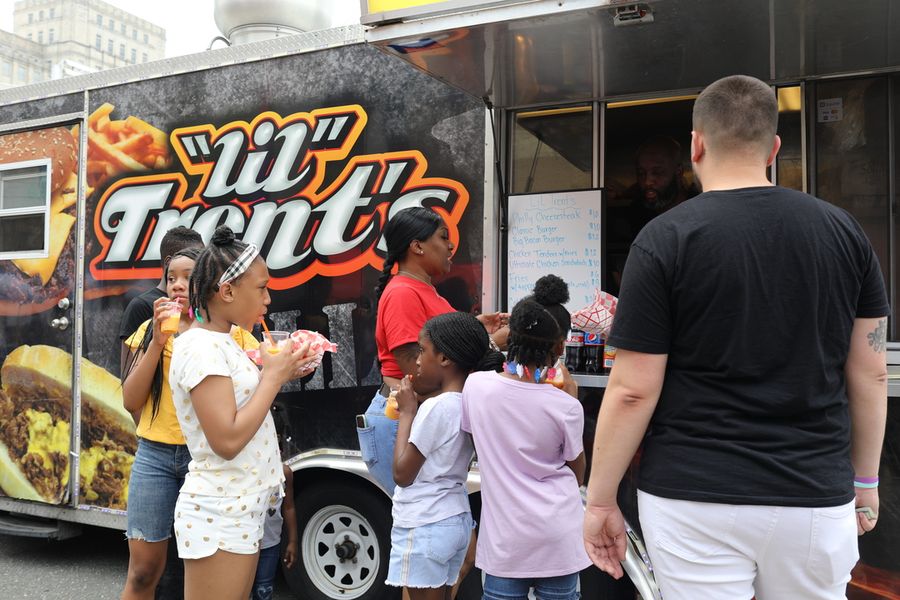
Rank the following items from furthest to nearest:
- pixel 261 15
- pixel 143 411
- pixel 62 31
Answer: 1. pixel 62 31
2. pixel 261 15
3. pixel 143 411

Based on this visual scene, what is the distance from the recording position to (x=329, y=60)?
4.41 m

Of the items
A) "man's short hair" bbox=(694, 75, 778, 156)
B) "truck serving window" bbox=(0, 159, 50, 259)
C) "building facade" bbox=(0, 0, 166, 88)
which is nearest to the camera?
"man's short hair" bbox=(694, 75, 778, 156)

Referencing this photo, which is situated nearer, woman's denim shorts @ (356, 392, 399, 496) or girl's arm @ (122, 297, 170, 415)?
girl's arm @ (122, 297, 170, 415)

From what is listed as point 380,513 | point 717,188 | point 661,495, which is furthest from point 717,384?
point 380,513

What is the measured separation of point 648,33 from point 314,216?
78.4 inches

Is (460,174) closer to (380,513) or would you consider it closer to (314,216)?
(314,216)

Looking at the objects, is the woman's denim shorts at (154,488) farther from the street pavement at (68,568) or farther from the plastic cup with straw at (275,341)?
the street pavement at (68,568)

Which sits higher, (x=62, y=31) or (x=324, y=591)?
(x=62, y=31)

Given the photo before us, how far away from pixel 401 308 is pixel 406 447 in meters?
0.64

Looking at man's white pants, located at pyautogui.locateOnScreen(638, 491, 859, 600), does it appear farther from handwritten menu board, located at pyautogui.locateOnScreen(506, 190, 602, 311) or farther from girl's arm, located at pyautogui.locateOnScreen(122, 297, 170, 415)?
handwritten menu board, located at pyautogui.locateOnScreen(506, 190, 602, 311)

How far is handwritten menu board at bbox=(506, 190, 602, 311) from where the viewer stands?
4.18 meters

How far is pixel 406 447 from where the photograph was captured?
115 inches

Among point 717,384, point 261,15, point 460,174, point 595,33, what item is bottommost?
point 717,384

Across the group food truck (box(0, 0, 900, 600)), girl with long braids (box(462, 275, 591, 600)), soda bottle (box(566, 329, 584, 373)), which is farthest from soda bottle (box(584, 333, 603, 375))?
girl with long braids (box(462, 275, 591, 600))
